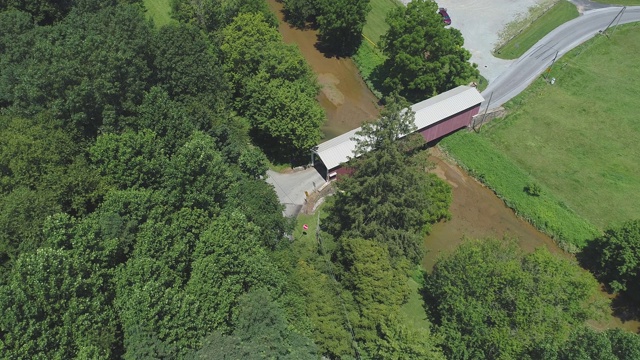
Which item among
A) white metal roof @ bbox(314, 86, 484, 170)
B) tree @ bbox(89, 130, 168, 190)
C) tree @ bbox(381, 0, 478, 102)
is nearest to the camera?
tree @ bbox(89, 130, 168, 190)

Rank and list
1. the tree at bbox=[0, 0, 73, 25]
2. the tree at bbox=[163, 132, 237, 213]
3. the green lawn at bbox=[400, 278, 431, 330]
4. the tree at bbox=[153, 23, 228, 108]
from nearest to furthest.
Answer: the tree at bbox=[163, 132, 237, 213] < the green lawn at bbox=[400, 278, 431, 330] < the tree at bbox=[153, 23, 228, 108] < the tree at bbox=[0, 0, 73, 25]

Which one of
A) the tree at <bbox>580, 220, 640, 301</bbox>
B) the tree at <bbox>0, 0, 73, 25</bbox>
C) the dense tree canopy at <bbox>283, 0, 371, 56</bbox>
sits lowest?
the tree at <bbox>580, 220, 640, 301</bbox>

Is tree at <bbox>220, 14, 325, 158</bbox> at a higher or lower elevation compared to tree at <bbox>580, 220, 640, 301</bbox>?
higher

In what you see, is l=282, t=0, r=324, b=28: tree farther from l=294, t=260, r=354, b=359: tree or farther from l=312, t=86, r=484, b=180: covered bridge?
l=294, t=260, r=354, b=359: tree

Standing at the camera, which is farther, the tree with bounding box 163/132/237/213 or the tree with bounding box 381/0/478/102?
the tree with bounding box 381/0/478/102

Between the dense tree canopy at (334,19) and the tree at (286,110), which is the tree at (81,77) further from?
the dense tree canopy at (334,19)

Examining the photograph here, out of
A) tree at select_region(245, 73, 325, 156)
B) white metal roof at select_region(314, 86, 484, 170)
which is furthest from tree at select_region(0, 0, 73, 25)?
white metal roof at select_region(314, 86, 484, 170)
